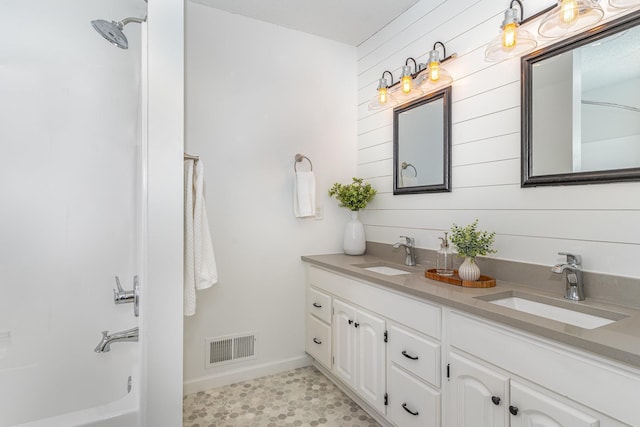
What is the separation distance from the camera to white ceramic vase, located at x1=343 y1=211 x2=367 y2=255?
2.68m

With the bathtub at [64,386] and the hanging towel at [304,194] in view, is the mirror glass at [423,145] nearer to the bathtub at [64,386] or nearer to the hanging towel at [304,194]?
the hanging towel at [304,194]

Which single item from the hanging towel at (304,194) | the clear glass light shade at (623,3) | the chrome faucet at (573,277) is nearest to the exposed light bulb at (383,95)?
the hanging towel at (304,194)

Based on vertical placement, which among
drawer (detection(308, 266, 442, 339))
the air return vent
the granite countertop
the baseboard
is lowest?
the baseboard

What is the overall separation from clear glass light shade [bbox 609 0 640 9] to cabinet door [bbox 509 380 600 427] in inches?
56.4

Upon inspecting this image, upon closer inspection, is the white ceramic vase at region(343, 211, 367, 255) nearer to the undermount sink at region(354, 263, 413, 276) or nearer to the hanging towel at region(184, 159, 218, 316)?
the undermount sink at region(354, 263, 413, 276)

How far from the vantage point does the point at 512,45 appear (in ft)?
5.08

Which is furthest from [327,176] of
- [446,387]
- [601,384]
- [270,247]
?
[601,384]

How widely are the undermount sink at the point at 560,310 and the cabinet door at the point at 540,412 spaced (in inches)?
13.1

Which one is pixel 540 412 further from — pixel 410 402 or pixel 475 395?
pixel 410 402

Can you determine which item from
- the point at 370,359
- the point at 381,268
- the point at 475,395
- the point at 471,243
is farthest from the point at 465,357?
the point at 381,268

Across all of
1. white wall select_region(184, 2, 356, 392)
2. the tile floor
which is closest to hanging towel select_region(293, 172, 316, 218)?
white wall select_region(184, 2, 356, 392)

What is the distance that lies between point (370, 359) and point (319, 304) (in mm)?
Result: 641

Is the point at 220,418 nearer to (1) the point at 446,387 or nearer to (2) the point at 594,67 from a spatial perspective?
(1) the point at 446,387

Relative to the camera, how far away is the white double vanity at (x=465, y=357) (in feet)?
3.22
